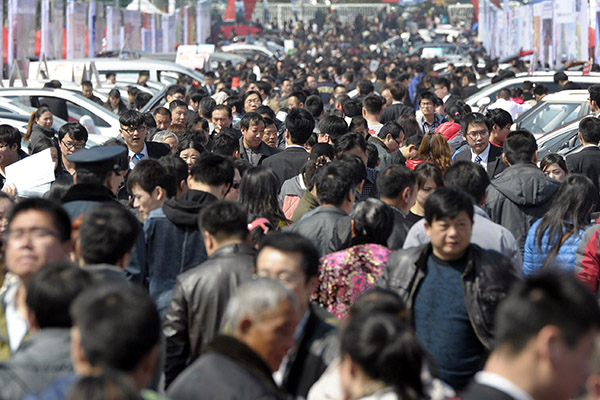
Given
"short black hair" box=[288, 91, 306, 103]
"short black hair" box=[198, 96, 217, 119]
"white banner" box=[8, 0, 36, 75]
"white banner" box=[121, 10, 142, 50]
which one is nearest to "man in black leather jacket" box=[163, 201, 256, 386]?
"short black hair" box=[198, 96, 217, 119]

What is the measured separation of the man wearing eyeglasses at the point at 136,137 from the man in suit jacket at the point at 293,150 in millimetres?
978

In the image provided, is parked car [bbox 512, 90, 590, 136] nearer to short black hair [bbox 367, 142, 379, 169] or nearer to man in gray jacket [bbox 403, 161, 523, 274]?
short black hair [bbox 367, 142, 379, 169]

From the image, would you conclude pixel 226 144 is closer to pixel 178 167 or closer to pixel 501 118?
pixel 178 167

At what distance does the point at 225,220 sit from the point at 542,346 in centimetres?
231

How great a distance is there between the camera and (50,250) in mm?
4379

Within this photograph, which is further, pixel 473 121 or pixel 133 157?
pixel 473 121

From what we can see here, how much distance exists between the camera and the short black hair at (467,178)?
6.29 metres

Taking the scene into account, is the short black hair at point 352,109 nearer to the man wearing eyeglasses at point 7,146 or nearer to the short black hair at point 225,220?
the man wearing eyeglasses at point 7,146

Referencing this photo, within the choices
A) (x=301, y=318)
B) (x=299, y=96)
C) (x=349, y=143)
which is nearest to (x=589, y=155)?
(x=349, y=143)

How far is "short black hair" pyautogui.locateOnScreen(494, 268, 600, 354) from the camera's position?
2975 millimetres

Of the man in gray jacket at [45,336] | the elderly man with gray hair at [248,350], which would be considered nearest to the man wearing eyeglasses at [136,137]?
the man in gray jacket at [45,336]

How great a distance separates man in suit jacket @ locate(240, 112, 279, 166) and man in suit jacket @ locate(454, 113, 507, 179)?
1769 millimetres

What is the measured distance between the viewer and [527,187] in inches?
300

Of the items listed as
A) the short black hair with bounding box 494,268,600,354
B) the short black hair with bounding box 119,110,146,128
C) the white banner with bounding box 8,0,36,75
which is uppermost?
the white banner with bounding box 8,0,36,75
